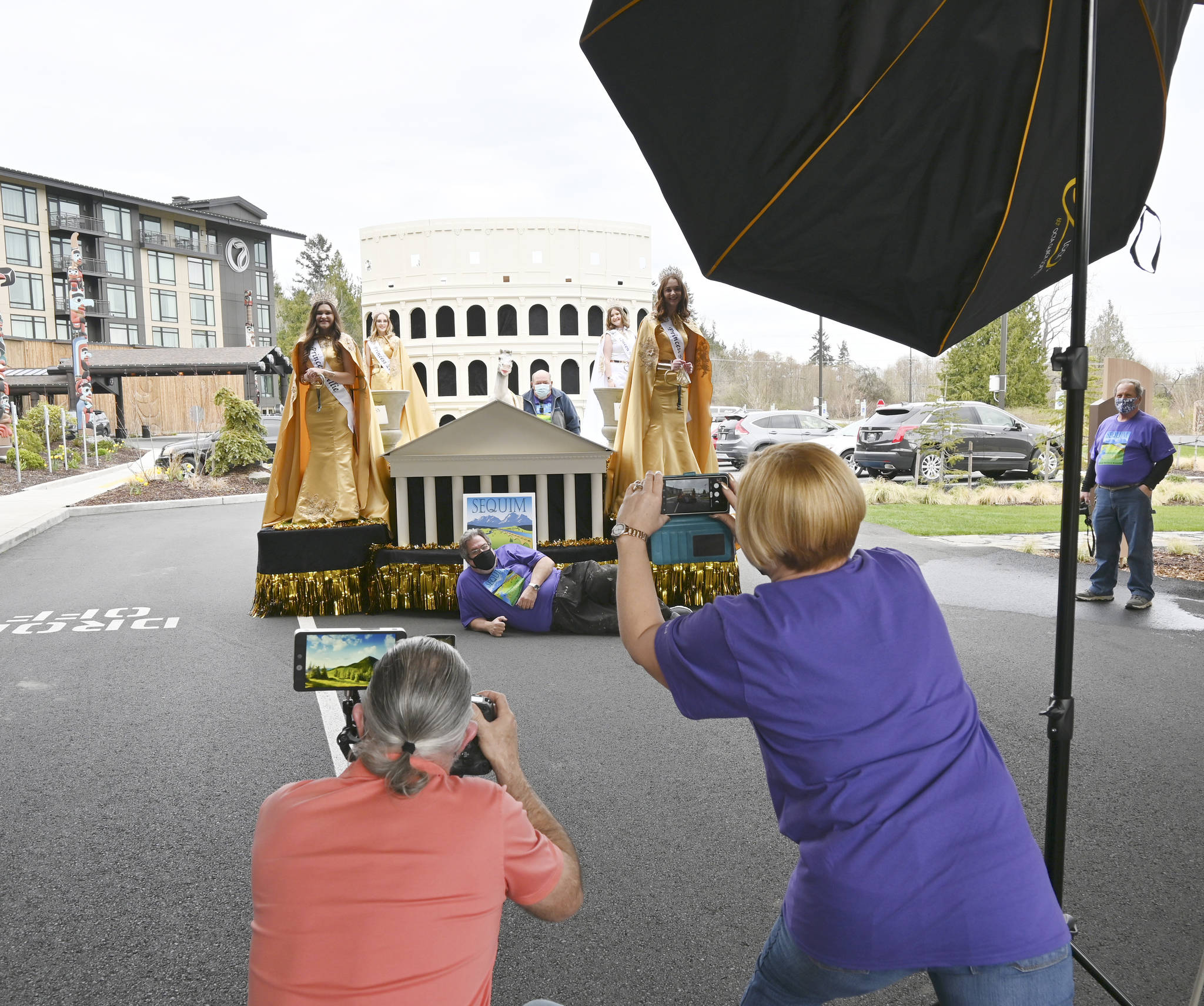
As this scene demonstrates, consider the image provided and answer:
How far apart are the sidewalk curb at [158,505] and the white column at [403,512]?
26.5 ft

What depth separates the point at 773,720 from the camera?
144 centimetres

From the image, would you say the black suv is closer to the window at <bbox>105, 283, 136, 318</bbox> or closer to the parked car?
the parked car

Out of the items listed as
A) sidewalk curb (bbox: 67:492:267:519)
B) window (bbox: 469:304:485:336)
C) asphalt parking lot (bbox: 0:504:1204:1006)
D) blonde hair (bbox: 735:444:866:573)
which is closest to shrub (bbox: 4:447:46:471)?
sidewalk curb (bbox: 67:492:267:519)

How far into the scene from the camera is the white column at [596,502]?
7062 millimetres

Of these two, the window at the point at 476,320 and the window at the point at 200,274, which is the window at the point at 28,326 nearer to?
the window at the point at 200,274

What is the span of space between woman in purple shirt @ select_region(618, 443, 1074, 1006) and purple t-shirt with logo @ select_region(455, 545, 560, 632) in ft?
15.8

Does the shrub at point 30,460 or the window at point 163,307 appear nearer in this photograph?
the shrub at point 30,460

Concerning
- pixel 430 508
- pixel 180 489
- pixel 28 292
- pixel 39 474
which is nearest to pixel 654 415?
pixel 430 508

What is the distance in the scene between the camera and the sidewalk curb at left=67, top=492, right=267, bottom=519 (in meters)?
13.9

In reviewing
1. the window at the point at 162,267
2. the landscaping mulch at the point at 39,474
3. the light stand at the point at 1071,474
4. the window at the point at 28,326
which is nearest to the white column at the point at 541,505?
the light stand at the point at 1071,474

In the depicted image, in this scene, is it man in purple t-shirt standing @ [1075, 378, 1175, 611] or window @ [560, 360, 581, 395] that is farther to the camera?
window @ [560, 360, 581, 395]

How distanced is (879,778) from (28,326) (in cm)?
5226

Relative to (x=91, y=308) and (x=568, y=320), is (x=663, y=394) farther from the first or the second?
(x=91, y=308)

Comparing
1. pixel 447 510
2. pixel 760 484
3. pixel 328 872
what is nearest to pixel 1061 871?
pixel 760 484
